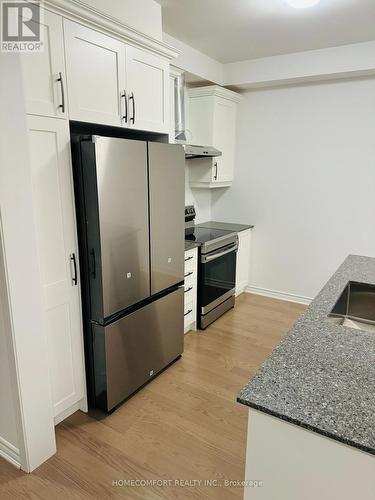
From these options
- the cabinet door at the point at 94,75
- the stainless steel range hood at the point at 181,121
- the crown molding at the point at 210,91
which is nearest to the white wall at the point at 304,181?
the crown molding at the point at 210,91

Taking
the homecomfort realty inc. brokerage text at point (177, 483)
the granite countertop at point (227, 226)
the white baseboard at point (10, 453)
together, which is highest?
the granite countertop at point (227, 226)

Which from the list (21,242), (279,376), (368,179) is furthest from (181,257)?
(368,179)

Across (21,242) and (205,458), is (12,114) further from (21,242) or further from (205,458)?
(205,458)

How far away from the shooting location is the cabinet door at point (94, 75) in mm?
1817

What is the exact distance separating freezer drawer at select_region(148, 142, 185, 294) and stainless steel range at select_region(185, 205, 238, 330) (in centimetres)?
60

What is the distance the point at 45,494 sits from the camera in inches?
66.0

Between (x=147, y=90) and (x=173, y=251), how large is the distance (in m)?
1.14

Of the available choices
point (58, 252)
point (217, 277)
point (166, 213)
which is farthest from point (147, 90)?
point (217, 277)

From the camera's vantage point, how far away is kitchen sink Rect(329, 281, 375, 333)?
1.76m

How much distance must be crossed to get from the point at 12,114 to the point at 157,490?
1.93 meters

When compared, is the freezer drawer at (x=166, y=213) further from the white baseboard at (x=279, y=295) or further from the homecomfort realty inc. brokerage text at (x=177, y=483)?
the white baseboard at (x=279, y=295)

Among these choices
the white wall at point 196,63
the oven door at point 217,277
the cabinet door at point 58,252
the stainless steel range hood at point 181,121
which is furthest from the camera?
the oven door at point 217,277

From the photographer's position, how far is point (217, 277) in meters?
3.52

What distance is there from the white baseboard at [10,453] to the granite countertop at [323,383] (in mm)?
1530
